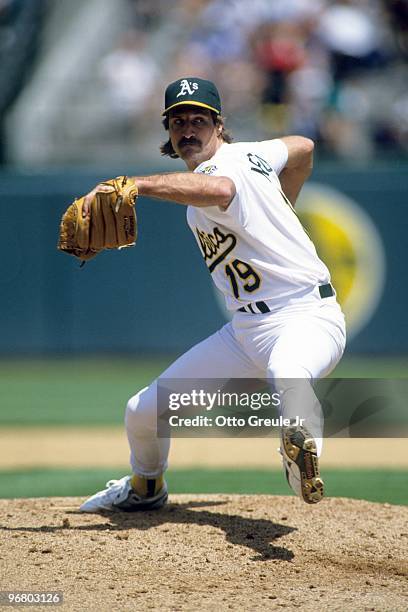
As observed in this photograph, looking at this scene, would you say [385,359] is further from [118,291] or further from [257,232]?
[257,232]

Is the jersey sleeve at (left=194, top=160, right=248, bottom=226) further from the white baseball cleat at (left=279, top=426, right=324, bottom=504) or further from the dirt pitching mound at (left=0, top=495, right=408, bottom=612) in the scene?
the dirt pitching mound at (left=0, top=495, right=408, bottom=612)

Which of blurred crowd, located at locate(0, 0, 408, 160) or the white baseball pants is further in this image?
blurred crowd, located at locate(0, 0, 408, 160)

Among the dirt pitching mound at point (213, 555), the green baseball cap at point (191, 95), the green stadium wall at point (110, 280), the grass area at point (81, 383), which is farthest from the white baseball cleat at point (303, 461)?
the green stadium wall at point (110, 280)

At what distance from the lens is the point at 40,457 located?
7.63 m

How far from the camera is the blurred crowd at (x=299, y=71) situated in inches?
463

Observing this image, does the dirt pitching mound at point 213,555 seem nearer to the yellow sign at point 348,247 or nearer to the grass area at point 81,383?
the grass area at point 81,383

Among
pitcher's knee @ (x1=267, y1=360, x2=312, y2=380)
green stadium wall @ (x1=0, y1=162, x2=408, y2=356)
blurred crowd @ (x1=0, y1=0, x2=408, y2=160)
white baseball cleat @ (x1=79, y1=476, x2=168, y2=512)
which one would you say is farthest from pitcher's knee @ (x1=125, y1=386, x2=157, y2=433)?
blurred crowd @ (x1=0, y1=0, x2=408, y2=160)

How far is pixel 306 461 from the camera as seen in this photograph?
4.13m

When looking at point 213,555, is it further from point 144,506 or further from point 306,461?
point 144,506

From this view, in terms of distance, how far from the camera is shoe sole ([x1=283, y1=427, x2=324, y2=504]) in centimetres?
414

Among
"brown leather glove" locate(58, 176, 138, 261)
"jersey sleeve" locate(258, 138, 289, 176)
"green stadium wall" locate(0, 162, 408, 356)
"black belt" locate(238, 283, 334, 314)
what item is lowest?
"black belt" locate(238, 283, 334, 314)

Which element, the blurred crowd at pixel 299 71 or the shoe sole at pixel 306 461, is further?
the blurred crowd at pixel 299 71

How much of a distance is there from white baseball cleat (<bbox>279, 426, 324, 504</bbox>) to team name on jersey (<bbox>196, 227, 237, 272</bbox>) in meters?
1.02

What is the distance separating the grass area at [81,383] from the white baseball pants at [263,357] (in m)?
3.88
